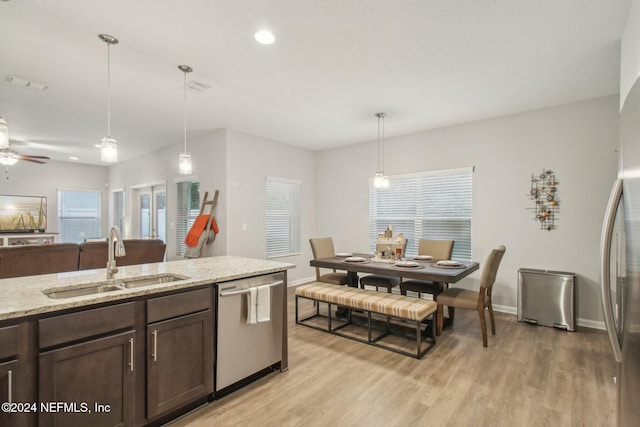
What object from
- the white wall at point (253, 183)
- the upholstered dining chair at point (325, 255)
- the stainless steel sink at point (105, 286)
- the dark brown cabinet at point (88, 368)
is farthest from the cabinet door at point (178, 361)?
the white wall at point (253, 183)

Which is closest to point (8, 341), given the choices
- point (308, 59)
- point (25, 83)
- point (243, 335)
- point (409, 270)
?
point (243, 335)

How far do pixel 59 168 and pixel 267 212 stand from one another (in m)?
6.20

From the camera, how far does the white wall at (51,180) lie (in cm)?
721

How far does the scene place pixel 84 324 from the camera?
1.63 m

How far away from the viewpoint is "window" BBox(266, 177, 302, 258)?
580cm

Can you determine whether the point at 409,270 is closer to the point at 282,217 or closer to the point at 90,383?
the point at 90,383

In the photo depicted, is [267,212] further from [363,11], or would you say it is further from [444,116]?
[363,11]

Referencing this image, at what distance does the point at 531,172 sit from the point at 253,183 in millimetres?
4213

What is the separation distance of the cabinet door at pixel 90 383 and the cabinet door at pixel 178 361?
0.12 meters

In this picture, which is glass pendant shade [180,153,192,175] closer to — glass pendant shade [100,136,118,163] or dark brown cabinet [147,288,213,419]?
glass pendant shade [100,136,118,163]

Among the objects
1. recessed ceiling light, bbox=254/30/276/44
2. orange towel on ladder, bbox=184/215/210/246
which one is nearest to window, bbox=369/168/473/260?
orange towel on ladder, bbox=184/215/210/246

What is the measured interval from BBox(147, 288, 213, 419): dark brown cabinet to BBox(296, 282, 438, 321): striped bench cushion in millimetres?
1629

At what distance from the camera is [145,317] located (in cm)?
188

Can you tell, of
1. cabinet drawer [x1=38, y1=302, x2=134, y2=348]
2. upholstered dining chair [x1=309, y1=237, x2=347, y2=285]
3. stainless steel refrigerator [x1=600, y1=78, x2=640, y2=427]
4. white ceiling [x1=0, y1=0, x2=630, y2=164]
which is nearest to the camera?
stainless steel refrigerator [x1=600, y1=78, x2=640, y2=427]
